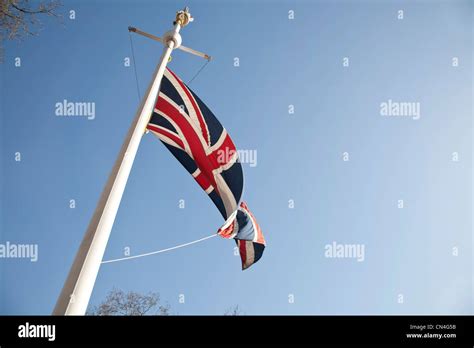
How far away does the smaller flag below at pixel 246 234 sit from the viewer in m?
8.75

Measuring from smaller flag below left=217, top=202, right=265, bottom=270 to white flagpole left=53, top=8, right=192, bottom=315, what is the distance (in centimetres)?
244

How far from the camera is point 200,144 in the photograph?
355 inches

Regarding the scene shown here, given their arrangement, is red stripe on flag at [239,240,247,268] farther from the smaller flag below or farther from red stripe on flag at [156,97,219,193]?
red stripe on flag at [156,97,219,193]

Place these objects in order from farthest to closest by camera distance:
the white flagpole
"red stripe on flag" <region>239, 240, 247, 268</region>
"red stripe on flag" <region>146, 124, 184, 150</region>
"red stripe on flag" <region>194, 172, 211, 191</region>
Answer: "red stripe on flag" <region>239, 240, 247, 268</region>
"red stripe on flag" <region>194, 172, 211, 191</region>
"red stripe on flag" <region>146, 124, 184, 150</region>
the white flagpole

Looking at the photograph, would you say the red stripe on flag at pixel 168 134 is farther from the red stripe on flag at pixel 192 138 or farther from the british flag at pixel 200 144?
the red stripe on flag at pixel 192 138

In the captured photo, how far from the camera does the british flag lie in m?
8.84

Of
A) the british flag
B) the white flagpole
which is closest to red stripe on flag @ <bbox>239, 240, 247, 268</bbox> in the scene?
the british flag

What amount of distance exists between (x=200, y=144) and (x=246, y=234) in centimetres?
228

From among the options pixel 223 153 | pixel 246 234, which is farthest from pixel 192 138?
pixel 246 234
